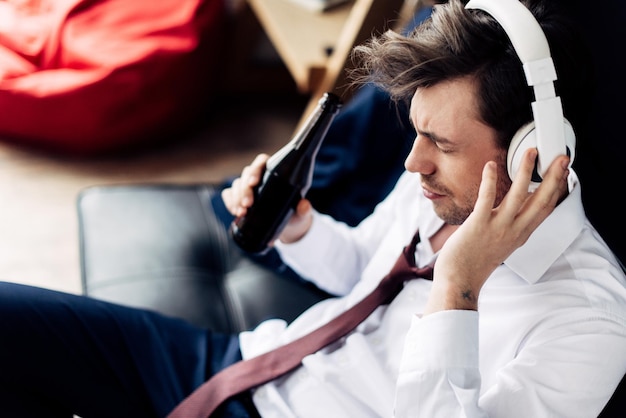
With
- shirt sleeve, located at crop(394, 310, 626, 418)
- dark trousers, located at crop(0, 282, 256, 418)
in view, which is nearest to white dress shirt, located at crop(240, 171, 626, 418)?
shirt sleeve, located at crop(394, 310, 626, 418)

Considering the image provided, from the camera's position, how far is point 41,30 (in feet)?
7.11

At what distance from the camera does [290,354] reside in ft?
3.88

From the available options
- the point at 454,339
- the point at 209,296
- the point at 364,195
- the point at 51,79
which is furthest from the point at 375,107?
the point at 51,79

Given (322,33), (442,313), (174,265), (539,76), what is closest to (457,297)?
(442,313)

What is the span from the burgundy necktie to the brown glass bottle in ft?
0.70

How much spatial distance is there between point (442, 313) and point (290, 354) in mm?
367

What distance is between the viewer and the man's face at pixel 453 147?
3.22 feet

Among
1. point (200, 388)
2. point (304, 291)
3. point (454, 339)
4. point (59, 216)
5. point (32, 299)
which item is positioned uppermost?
point (454, 339)

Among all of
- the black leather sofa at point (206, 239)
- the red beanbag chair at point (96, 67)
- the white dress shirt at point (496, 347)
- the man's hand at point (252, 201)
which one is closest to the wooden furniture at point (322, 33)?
the red beanbag chair at point (96, 67)

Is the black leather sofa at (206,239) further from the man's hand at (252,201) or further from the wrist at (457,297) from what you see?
the wrist at (457,297)

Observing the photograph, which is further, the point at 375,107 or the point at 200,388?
the point at 375,107

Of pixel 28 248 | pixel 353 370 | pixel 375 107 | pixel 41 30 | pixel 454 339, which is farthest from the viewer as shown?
pixel 41 30

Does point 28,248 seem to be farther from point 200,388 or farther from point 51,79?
point 200,388

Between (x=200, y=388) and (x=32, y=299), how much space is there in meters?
0.31
